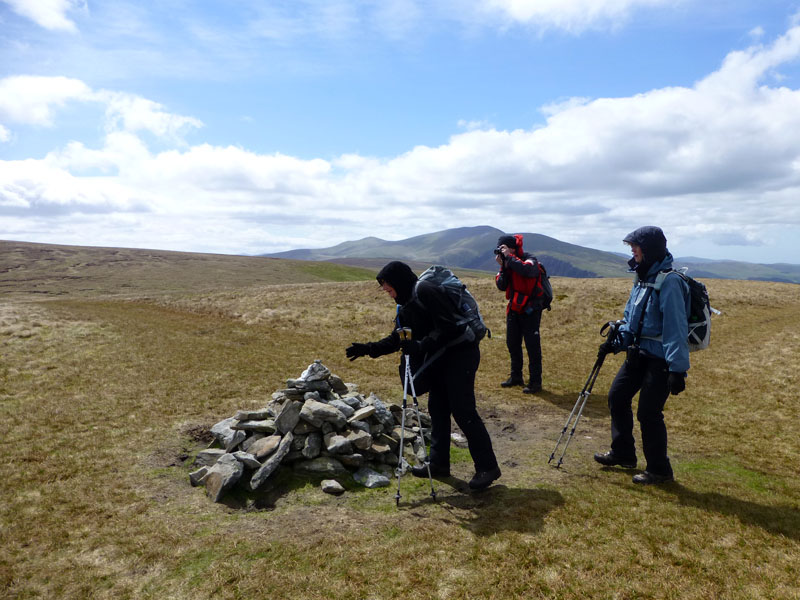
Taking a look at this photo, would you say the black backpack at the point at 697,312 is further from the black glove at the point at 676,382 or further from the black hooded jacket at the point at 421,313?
the black hooded jacket at the point at 421,313

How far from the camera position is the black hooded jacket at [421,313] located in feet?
22.6

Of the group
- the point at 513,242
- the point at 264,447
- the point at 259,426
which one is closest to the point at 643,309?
the point at 513,242

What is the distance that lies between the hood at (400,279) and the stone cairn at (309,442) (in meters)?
2.27

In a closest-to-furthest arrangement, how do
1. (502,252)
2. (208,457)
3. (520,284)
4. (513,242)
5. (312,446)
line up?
(312,446)
(208,457)
(502,252)
(513,242)
(520,284)

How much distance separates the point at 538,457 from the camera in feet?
29.2

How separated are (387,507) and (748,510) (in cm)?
525

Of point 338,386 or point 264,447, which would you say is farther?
point 338,386

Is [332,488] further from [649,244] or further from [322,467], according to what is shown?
[649,244]

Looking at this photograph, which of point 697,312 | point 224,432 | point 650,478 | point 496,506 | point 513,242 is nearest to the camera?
point 496,506

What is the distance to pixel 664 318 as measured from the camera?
6820 mm

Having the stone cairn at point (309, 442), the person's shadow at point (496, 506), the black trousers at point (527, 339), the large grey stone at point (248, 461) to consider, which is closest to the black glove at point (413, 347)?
the stone cairn at point (309, 442)

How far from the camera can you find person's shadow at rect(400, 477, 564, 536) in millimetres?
6203

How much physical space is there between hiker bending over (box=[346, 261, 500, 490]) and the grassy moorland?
0.84 meters

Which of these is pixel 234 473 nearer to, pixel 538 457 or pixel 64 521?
pixel 64 521
